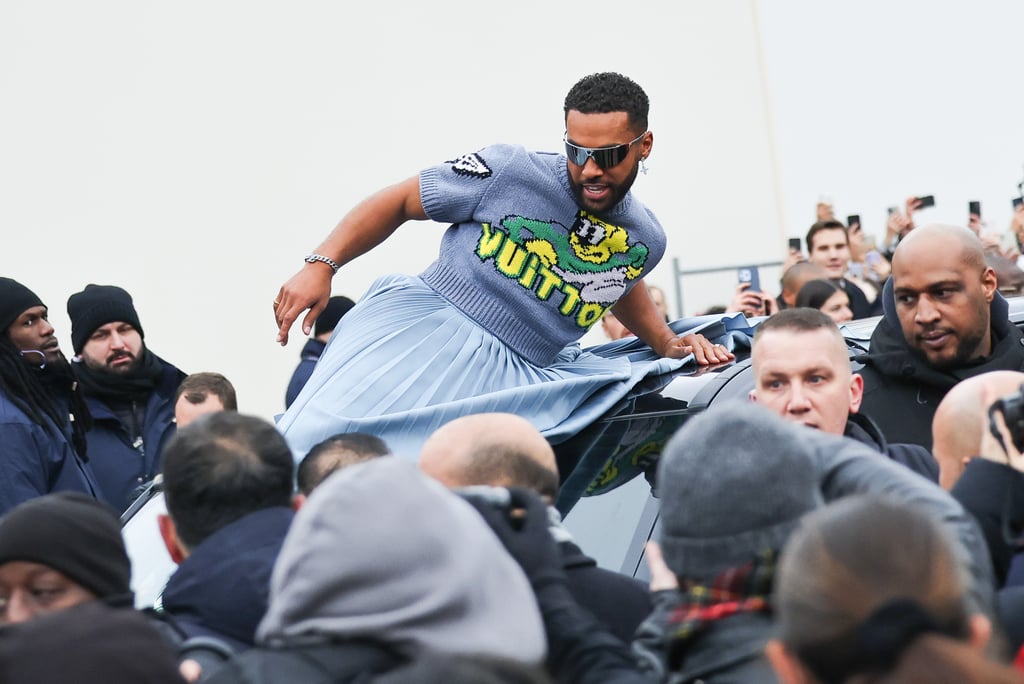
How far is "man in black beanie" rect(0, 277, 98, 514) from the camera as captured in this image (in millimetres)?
4617

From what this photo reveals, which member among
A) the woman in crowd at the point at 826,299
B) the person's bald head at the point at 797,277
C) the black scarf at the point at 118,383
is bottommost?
the person's bald head at the point at 797,277

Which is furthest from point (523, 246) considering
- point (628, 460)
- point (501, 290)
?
point (628, 460)

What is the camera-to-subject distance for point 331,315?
688cm

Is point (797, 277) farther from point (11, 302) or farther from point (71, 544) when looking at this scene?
point (71, 544)

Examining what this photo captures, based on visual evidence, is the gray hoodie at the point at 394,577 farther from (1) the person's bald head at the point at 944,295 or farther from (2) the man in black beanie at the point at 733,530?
(1) the person's bald head at the point at 944,295

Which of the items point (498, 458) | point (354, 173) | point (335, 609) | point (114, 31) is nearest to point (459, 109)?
point (354, 173)

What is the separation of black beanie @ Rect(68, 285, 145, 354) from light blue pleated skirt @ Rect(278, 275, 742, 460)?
6.45ft

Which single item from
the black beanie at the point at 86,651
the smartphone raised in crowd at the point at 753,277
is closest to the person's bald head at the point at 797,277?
the smartphone raised in crowd at the point at 753,277

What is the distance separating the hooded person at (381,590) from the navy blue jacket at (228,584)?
1.01 ft

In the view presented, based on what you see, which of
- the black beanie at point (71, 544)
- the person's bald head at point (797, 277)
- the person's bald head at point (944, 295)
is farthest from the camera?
the person's bald head at point (797, 277)

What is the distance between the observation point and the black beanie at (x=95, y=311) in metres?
5.70

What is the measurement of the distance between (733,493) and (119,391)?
3971 millimetres

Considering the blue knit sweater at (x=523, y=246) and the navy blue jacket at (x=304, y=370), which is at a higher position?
the blue knit sweater at (x=523, y=246)

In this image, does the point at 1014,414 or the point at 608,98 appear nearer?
the point at 1014,414
